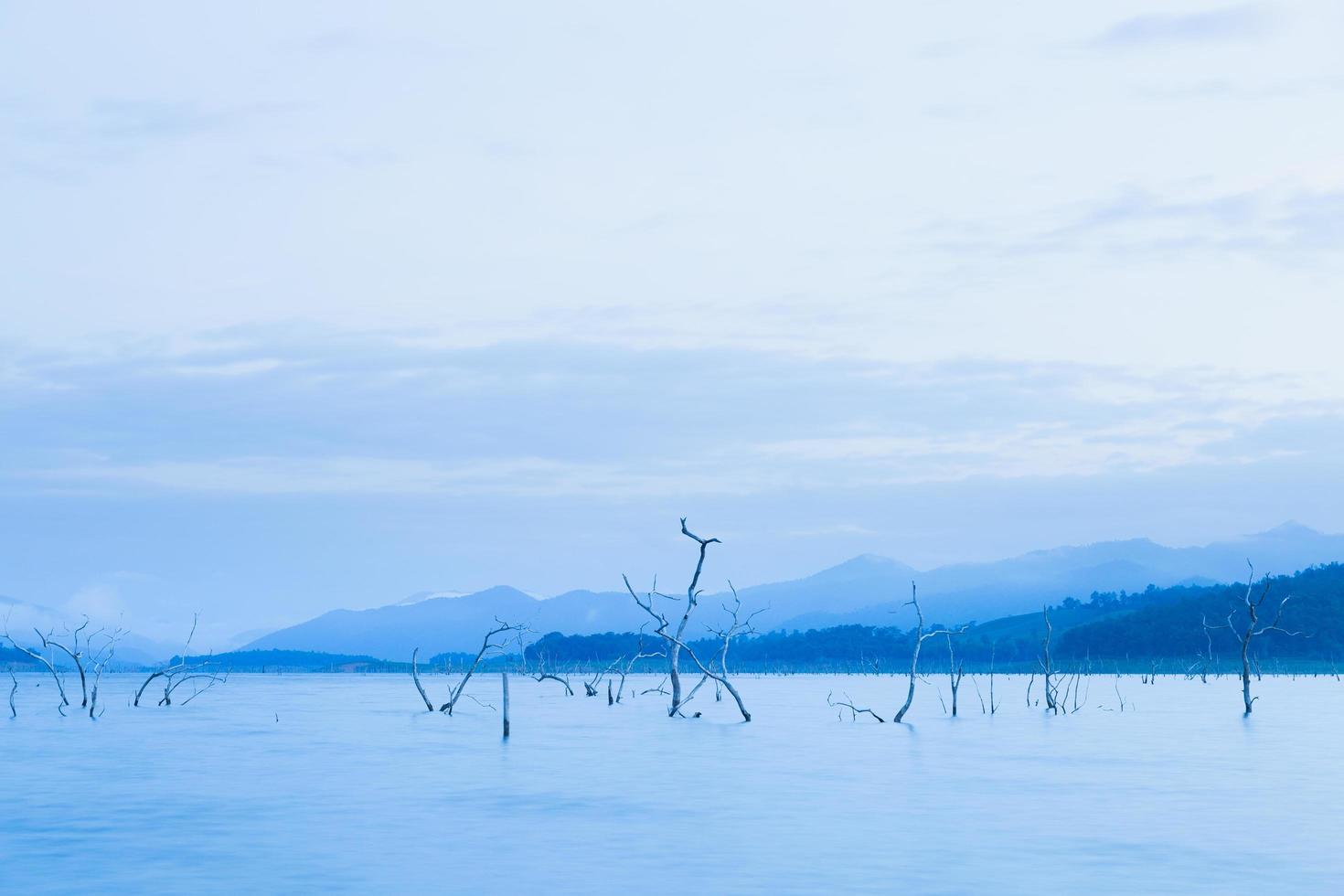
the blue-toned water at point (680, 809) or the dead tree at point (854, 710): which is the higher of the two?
the dead tree at point (854, 710)

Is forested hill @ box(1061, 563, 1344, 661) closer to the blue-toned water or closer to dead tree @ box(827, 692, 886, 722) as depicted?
dead tree @ box(827, 692, 886, 722)

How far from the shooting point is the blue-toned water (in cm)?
2327

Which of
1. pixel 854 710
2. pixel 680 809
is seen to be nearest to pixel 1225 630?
pixel 854 710

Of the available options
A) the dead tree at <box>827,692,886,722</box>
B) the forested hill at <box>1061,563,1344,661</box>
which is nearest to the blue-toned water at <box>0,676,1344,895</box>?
the dead tree at <box>827,692,886,722</box>

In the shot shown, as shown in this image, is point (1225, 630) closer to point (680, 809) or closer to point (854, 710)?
point (854, 710)

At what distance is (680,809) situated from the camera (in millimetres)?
31797

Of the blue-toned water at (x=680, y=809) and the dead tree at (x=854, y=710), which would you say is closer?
the blue-toned water at (x=680, y=809)

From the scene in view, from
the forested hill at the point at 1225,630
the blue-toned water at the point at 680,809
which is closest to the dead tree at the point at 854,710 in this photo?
the blue-toned water at the point at 680,809

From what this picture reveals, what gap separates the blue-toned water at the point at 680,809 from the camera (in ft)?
76.3

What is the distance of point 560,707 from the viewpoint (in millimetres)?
83250

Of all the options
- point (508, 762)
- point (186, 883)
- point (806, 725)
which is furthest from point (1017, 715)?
point (186, 883)

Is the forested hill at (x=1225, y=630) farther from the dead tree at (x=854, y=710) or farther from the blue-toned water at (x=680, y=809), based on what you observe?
the blue-toned water at (x=680, y=809)

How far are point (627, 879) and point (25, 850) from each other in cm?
1075

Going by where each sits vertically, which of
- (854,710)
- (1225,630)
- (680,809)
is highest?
(1225,630)
